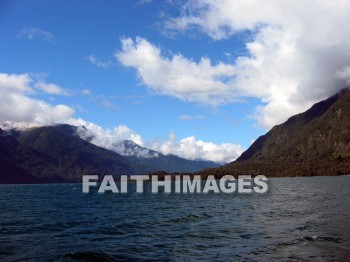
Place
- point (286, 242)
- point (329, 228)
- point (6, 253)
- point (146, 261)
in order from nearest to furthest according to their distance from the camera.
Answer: point (146, 261) < point (6, 253) < point (286, 242) < point (329, 228)

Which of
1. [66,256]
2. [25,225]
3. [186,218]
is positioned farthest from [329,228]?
[25,225]

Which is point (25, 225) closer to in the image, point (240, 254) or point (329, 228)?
point (240, 254)

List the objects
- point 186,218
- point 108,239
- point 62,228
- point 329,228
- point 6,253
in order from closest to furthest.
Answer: point 6,253
point 108,239
point 329,228
point 62,228
point 186,218

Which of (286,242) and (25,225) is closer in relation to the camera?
(286,242)

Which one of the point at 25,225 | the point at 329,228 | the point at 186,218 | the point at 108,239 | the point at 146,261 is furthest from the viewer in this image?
the point at 186,218

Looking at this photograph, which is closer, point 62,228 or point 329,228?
point 329,228

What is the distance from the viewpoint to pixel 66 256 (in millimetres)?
37219

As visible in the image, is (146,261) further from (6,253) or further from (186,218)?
(186,218)

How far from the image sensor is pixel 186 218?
6894 centimetres

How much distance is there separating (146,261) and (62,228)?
2754 centimetres

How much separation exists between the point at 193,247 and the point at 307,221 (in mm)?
25507

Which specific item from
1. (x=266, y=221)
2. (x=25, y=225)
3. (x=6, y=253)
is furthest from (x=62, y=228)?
(x=266, y=221)

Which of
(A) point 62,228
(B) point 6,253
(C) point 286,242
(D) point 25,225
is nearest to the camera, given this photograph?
(B) point 6,253

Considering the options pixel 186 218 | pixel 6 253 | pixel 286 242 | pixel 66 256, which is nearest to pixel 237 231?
pixel 286 242
